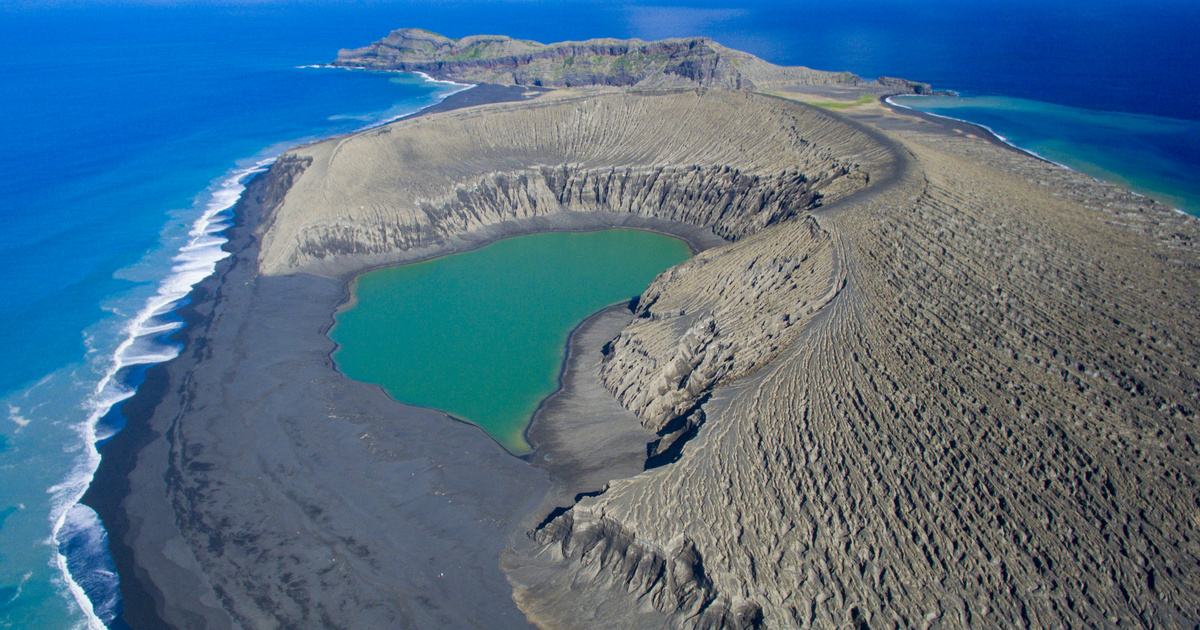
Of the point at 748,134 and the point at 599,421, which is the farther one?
the point at 748,134

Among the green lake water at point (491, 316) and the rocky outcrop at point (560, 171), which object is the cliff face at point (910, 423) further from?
the rocky outcrop at point (560, 171)

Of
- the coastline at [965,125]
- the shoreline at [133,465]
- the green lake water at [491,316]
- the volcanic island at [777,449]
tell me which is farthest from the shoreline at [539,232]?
the coastline at [965,125]

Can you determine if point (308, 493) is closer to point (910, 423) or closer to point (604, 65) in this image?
point (910, 423)

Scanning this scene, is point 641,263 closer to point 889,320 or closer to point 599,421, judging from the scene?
point 599,421

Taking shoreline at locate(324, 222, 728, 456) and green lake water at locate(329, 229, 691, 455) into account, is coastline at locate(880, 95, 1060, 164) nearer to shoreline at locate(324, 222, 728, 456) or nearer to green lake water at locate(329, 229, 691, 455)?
shoreline at locate(324, 222, 728, 456)

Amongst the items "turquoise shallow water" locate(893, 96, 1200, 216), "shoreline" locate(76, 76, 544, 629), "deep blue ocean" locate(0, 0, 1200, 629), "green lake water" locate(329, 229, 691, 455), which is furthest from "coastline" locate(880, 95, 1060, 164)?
"shoreline" locate(76, 76, 544, 629)

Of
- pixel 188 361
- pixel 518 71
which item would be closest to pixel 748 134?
pixel 188 361

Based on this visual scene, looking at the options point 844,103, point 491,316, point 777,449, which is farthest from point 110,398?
point 844,103
